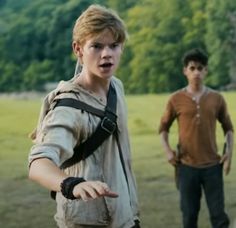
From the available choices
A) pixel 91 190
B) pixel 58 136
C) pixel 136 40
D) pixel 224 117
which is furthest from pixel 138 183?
pixel 136 40

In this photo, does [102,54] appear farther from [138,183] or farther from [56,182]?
[138,183]

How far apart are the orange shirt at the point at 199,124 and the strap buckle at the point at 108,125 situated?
115 inches

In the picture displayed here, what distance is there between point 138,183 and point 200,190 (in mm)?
3419

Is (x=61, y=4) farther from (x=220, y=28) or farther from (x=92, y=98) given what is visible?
(x=92, y=98)

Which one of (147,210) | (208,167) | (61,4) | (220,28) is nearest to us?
(208,167)

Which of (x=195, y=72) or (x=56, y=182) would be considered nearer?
(x=56, y=182)

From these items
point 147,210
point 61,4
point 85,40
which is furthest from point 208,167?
point 61,4

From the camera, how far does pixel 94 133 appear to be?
2291mm

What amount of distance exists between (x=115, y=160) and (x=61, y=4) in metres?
17.6

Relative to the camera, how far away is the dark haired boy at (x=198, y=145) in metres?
5.22

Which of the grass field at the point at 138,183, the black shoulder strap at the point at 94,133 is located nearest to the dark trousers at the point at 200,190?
the grass field at the point at 138,183

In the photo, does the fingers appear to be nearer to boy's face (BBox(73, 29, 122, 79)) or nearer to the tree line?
boy's face (BBox(73, 29, 122, 79))

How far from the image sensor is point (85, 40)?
7.59 feet

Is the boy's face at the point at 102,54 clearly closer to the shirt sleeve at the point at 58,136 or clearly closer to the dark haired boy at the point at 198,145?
the shirt sleeve at the point at 58,136
